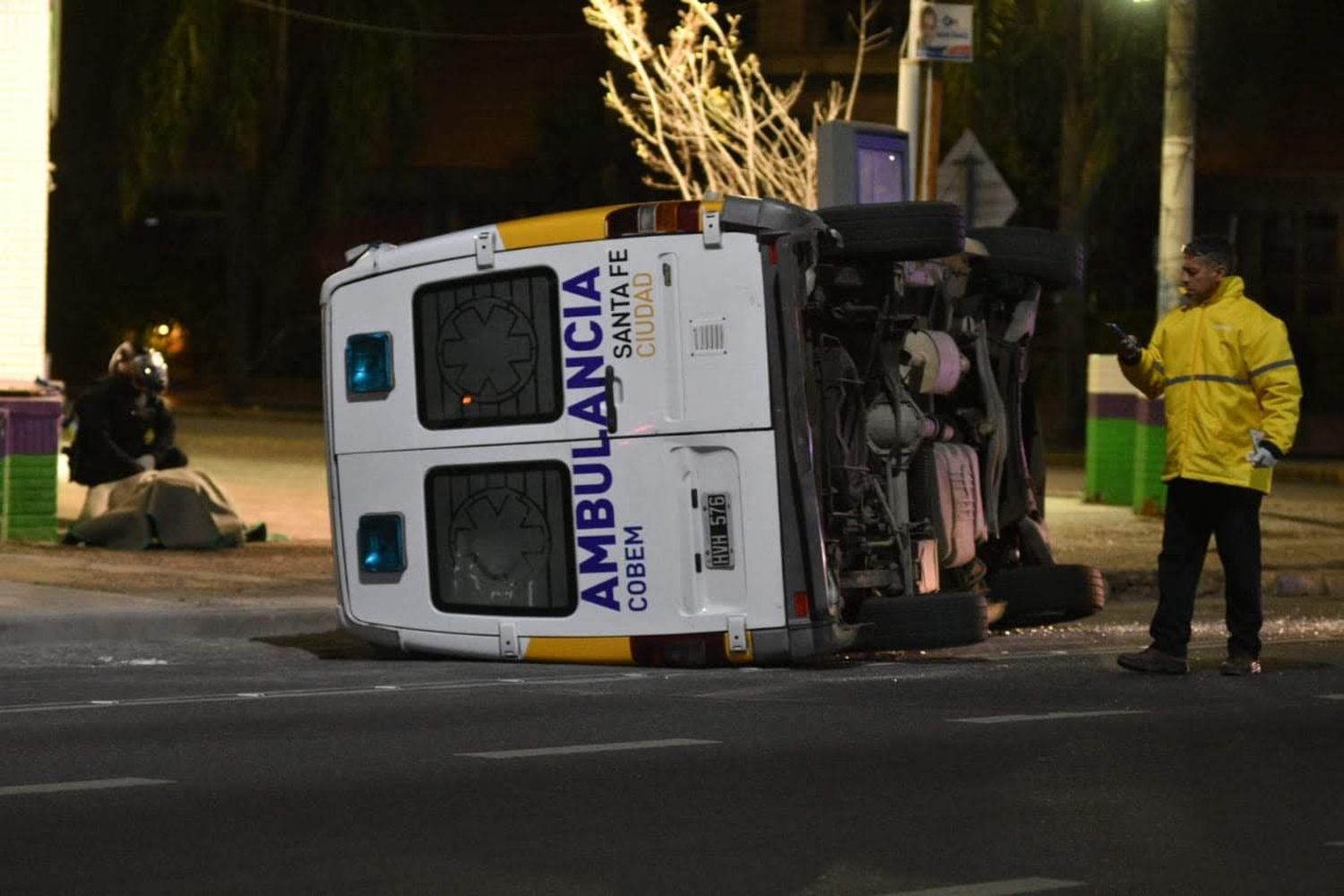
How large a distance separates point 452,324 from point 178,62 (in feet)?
84.5

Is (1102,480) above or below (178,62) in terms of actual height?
below

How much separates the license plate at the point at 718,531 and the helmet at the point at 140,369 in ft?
23.8

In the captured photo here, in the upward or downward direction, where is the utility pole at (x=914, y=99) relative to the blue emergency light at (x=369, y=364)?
upward

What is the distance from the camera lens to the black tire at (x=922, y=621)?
34.5ft

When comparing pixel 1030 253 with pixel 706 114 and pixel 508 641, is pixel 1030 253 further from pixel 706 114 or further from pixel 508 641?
pixel 706 114

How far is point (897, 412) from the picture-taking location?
11.0 meters

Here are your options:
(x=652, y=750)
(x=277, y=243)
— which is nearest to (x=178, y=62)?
(x=277, y=243)

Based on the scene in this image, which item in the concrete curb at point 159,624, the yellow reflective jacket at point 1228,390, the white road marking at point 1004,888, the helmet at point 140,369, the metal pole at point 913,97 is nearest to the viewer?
the white road marking at point 1004,888

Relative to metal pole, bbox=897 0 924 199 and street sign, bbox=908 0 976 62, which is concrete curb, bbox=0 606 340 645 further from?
street sign, bbox=908 0 976 62

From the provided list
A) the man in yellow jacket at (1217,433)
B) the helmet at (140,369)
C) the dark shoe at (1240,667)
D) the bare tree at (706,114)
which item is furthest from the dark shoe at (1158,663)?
the bare tree at (706,114)

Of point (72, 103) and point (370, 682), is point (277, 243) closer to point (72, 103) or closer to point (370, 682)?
point (72, 103)


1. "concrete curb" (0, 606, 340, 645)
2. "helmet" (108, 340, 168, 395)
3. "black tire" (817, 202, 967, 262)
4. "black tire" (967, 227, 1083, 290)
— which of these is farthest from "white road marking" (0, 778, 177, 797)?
"helmet" (108, 340, 168, 395)

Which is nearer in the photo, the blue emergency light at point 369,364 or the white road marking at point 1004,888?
the white road marking at point 1004,888

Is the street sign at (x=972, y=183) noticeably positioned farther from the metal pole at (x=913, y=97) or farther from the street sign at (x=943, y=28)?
the street sign at (x=943, y=28)
